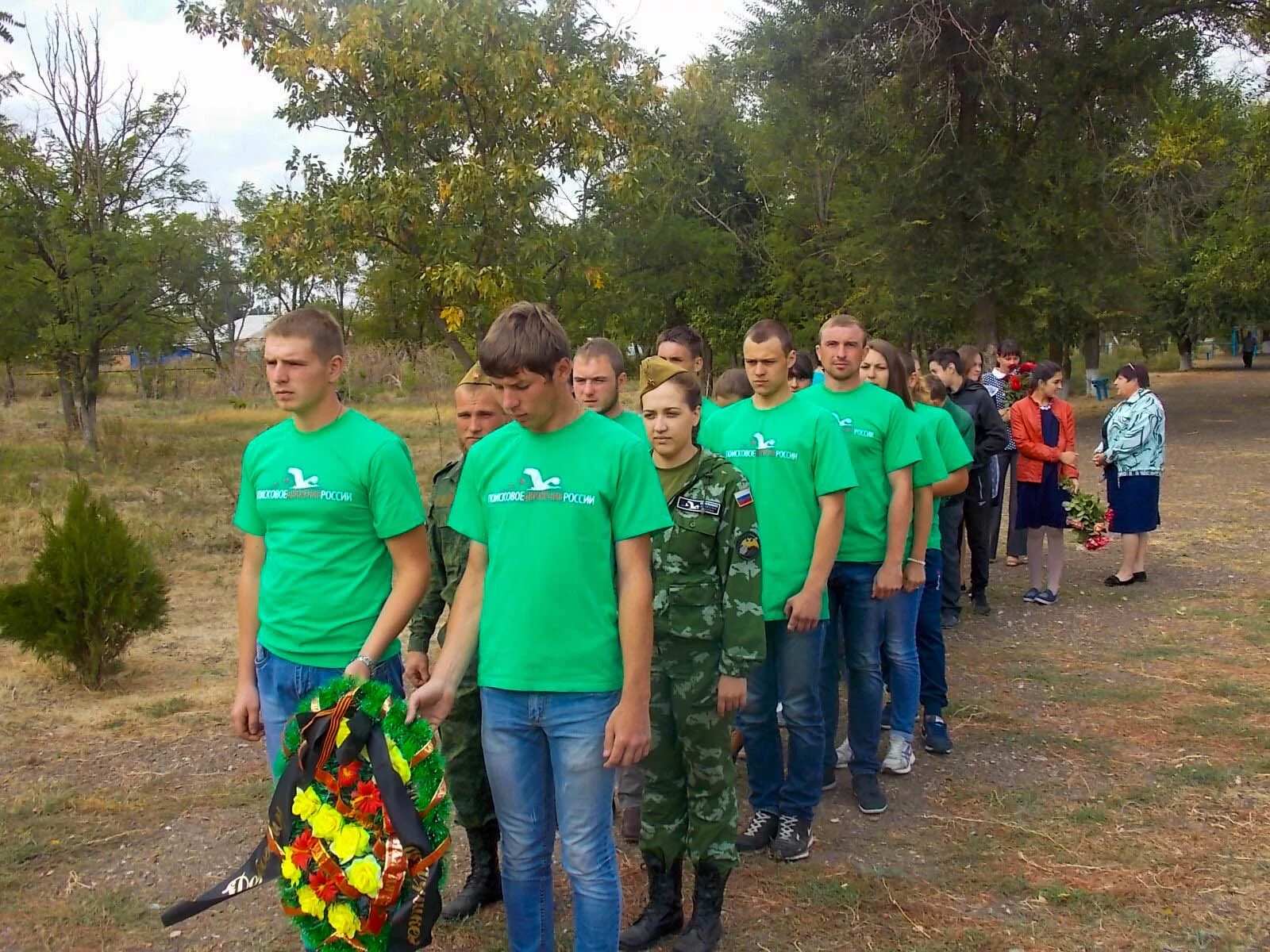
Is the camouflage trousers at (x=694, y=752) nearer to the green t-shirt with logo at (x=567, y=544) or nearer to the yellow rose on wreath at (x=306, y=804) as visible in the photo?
the green t-shirt with logo at (x=567, y=544)

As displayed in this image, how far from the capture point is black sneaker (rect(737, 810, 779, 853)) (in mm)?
4223

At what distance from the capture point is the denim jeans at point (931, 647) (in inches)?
213

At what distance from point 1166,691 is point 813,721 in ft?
10.5

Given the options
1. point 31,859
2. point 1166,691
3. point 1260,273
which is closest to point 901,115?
point 1260,273

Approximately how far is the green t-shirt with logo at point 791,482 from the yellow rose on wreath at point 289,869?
74.3 inches

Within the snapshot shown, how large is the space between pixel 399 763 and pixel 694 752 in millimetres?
1148

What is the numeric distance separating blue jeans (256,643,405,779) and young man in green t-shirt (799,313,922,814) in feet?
6.71

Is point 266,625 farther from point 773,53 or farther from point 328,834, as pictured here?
point 773,53

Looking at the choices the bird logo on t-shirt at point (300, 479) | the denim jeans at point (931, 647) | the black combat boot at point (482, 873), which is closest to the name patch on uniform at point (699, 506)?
the bird logo on t-shirt at point (300, 479)

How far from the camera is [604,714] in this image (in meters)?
2.75

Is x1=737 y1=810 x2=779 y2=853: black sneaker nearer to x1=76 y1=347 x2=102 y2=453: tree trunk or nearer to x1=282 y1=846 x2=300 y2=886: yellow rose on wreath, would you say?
x1=282 y1=846 x2=300 y2=886: yellow rose on wreath

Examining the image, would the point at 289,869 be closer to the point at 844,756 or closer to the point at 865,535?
the point at 865,535

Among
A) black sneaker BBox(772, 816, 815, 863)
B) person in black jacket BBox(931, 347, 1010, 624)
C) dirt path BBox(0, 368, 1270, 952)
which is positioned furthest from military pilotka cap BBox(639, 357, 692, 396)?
person in black jacket BBox(931, 347, 1010, 624)

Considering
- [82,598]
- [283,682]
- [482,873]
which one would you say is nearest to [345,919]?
[283,682]
